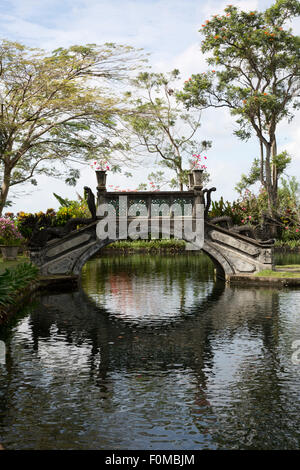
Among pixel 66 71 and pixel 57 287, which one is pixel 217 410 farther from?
pixel 66 71

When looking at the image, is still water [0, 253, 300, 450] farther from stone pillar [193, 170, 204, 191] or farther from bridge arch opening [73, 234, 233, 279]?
stone pillar [193, 170, 204, 191]

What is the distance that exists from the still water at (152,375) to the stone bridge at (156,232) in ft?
14.8

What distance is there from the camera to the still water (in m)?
6.13

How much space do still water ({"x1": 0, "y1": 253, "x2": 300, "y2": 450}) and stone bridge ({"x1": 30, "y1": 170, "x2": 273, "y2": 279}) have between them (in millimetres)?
4521

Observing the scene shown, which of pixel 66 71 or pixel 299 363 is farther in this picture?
pixel 66 71

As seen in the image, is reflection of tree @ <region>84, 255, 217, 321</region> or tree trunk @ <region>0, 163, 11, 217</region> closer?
reflection of tree @ <region>84, 255, 217, 321</region>

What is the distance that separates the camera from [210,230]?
2145 cm

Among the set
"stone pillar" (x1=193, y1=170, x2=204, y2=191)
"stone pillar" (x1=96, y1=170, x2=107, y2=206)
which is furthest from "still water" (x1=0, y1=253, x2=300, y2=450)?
"stone pillar" (x1=193, y1=170, x2=204, y2=191)

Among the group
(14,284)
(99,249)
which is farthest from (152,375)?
(99,249)

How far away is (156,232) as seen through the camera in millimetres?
21266

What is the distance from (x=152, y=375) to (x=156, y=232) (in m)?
12.9

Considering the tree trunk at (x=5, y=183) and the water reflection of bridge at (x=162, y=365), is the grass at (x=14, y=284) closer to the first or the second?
the water reflection of bridge at (x=162, y=365)

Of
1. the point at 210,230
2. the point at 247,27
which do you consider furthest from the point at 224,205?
the point at 210,230
